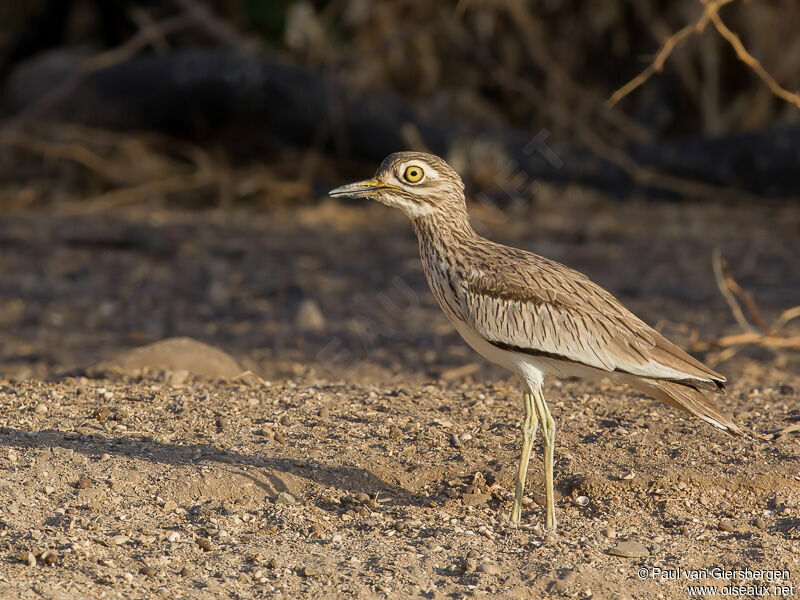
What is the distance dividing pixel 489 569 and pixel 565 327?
2.78 ft

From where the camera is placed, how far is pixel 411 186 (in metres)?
4.14

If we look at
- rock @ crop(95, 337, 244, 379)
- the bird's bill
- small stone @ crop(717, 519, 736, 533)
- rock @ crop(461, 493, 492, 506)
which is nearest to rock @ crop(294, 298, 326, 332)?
rock @ crop(95, 337, 244, 379)

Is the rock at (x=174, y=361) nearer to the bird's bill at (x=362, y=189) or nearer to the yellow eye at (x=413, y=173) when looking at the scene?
the bird's bill at (x=362, y=189)

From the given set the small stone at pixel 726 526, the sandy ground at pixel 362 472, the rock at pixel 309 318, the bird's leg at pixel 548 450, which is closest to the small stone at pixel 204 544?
the sandy ground at pixel 362 472

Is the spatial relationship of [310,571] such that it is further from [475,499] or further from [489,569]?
[475,499]

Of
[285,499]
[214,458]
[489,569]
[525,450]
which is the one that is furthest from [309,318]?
[489,569]

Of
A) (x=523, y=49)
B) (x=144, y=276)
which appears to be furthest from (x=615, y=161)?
(x=144, y=276)

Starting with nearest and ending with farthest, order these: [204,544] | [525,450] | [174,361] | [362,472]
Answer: [204,544]
[525,450]
[362,472]
[174,361]

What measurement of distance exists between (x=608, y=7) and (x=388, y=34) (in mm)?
2066

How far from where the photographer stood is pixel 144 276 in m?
8.23

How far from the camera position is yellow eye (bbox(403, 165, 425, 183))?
Answer: 4129mm

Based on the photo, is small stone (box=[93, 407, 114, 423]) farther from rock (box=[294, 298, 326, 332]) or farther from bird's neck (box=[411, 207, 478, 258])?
rock (box=[294, 298, 326, 332])

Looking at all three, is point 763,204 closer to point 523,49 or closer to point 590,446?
point 523,49

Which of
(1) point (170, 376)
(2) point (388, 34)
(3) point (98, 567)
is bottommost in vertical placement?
(3) point (98, 567)
